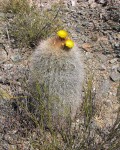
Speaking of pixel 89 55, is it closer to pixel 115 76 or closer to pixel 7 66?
pixel 115 76

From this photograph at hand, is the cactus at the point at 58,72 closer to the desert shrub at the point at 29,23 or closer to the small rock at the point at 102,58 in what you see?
the small rock at the point at 102,58

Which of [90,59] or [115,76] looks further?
[90,59]

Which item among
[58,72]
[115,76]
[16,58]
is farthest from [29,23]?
[58,72]

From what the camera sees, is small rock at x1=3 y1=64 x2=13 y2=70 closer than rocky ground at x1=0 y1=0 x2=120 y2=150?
No

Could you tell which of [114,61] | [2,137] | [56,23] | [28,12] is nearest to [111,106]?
[114,61]

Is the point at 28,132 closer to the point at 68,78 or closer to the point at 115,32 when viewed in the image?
the point at 68,78

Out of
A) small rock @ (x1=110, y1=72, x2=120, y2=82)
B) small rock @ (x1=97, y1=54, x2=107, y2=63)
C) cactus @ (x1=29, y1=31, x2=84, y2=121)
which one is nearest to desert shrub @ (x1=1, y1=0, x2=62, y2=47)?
small rock @ (x1=97, y1=54, x2=107, y2=63)

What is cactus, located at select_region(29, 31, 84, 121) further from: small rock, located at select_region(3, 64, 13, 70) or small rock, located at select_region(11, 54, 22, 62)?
small rock, located at select_region(11, 54, 22, 62)
